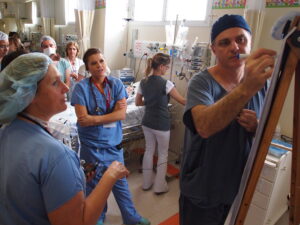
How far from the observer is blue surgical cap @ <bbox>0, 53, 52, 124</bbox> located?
0.79m

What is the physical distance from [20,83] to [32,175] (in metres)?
0.31

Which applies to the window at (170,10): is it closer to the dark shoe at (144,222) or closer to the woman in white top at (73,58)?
the woman in white top at (73,58)

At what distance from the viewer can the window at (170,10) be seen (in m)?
2.96

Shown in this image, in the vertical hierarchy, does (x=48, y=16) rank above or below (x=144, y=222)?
above

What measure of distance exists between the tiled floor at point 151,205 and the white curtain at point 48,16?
3.59 m

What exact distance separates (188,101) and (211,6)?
7.29 feet

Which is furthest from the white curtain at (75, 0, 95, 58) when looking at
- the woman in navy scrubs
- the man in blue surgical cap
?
the man in blue surgical cap

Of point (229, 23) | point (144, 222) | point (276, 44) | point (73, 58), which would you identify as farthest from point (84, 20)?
point (229, 23)

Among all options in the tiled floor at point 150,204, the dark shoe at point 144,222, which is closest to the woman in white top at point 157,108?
the tiled floor at point 150,204

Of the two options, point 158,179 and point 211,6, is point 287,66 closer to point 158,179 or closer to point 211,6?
point 158,179

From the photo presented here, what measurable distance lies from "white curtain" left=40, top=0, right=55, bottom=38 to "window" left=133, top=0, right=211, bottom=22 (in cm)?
199

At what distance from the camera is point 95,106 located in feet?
5.82

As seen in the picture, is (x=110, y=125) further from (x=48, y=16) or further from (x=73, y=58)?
(x=48, y=16)

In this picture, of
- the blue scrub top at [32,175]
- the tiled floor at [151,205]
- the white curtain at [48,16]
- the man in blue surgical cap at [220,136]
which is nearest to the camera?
the blue scrub top at [32,175]
